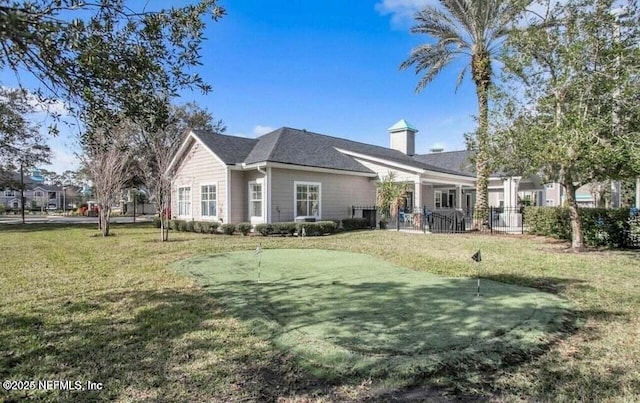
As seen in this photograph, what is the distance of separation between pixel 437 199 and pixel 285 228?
44.2 ft

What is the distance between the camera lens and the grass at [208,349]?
3.28 metres

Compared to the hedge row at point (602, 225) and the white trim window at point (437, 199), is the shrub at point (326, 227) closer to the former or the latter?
the hedge row at point (602, 225)

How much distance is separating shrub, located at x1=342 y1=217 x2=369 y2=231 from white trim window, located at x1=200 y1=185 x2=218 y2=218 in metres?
6.59

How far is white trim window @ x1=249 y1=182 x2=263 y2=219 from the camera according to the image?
18250mm

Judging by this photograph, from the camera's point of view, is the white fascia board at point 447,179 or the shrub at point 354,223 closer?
the shrub at point 354,223

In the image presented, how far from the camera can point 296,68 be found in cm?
1772

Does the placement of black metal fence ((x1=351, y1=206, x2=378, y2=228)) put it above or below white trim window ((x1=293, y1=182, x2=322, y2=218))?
below

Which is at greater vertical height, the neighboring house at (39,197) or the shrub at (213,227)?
the neighboring house at (39,197)

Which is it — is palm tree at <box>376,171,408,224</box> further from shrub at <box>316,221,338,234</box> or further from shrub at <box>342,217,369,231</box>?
shrub at <box>316,221,338,234</box>

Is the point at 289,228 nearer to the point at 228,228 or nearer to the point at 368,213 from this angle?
the point at 228,228

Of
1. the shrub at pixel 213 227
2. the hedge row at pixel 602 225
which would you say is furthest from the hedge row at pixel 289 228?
the hedge row at pixel 602 225

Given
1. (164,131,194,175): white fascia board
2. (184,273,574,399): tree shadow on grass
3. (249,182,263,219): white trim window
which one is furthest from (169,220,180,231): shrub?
(184,273,574,399): tree shadow on grass

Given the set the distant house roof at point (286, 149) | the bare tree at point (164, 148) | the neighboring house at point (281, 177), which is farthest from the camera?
the distant house roof at point (286, 149)

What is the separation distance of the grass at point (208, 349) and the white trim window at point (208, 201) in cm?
1087
